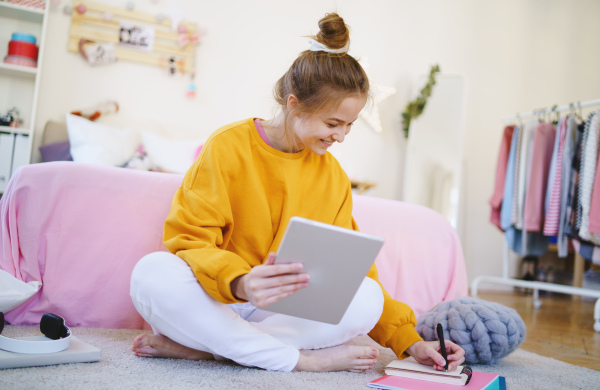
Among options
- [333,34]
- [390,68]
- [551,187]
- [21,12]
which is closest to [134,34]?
[21,12]

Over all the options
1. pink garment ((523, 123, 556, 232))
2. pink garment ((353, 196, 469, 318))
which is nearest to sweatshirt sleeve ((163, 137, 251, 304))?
pink garment ((353, 196, 469, 318))

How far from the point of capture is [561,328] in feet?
8.05

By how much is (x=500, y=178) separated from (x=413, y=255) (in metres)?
1.84

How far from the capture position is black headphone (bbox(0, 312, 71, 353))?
3.22ft

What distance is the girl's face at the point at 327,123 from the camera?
1.14 metres

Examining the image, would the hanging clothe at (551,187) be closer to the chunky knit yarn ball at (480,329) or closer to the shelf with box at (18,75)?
the chunky knit yarn ball at (480,329)

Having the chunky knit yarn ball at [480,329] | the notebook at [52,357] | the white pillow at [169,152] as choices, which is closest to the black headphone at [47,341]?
the notebook at [52,357]

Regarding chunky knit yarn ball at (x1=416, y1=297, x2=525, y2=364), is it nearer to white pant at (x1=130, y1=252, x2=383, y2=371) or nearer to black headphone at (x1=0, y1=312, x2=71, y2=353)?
white pant at (x1=130, y1=252, x2=383, y2=371)

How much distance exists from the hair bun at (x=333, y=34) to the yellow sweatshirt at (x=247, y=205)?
260 mm

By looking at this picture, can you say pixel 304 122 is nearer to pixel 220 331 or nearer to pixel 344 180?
pixel 344 180

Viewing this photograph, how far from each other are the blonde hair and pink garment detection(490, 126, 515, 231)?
2445 mm

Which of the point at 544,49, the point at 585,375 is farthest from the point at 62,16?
the point at 544,49

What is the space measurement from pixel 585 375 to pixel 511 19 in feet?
13.1

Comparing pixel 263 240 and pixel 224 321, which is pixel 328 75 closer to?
pixel 263 240
